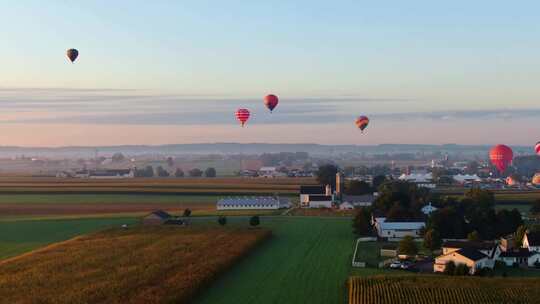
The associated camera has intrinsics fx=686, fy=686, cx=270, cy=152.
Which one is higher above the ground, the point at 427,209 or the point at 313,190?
the point at 313,190

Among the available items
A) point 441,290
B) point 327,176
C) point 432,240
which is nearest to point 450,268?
point 441,290

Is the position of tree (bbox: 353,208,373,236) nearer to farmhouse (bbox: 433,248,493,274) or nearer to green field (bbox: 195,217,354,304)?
green field (bbox: 195,217,354,304)

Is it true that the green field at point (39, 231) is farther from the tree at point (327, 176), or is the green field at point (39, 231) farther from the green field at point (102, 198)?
the tree at point (327, 176)

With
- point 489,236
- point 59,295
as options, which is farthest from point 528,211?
point 59,295

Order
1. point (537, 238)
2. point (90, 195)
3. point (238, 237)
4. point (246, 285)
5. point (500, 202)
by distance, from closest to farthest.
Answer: point (246, 285)
point (537, 238)
point (238, 237)
point (500, 202)
point (90, 195)

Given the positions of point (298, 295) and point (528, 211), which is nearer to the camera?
point (298, 295)

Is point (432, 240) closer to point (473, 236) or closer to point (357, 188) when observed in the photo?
point (473, 236)

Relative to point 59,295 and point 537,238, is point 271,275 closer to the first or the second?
point 59,295

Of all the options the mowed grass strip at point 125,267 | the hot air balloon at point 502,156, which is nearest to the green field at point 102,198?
the mowed grass strip at point 125,267
